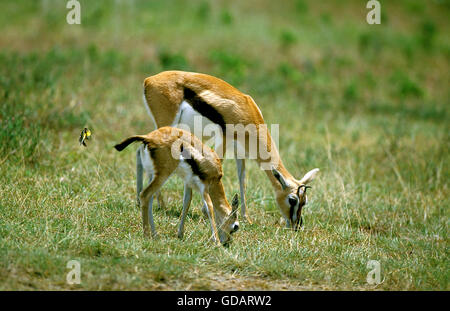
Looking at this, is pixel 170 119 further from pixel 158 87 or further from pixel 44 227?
pixel 44 227

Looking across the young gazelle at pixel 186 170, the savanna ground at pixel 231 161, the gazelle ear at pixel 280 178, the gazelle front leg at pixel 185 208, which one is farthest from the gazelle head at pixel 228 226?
the gazelle ear at pixel 280 178

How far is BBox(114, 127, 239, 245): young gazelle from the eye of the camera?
222 inches

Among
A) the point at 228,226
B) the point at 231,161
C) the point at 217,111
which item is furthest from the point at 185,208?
the point at 231,161

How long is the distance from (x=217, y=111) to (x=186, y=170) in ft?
4.78

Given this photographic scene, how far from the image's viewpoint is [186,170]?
5.85 meters

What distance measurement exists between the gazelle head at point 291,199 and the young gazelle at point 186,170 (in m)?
1.05

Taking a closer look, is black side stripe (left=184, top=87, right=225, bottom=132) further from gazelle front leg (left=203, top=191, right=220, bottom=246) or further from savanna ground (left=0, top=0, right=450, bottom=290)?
gazelle front leg (left=203, top=191, right=220, bottom=246)

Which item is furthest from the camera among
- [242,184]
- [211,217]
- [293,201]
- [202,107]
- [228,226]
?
[242,184]

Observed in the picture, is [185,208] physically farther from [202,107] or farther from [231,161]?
[231,161]

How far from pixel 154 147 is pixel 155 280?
1432mm

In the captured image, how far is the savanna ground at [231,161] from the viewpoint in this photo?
5289 millimetres

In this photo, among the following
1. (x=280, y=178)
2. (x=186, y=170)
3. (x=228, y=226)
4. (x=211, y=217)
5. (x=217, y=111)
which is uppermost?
(x=217, y=111)

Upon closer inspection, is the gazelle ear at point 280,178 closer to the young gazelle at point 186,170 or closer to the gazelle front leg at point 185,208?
the young gazelle at point 186,170
